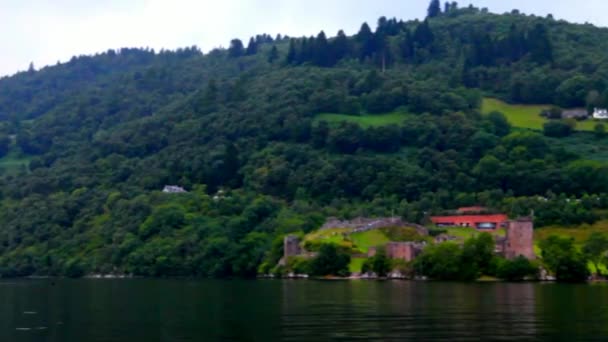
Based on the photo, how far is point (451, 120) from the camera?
527 feet

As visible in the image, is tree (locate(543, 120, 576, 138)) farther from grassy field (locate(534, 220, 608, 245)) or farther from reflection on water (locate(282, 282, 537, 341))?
reflection on water (locate(282, 282, 537, 341))

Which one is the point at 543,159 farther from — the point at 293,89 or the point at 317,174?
the point at 293,89

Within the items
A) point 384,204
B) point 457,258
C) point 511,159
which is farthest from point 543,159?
point 457,258

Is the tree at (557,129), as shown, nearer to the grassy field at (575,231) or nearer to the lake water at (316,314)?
the grassy field at (575,231)

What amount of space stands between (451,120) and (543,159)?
2065cm

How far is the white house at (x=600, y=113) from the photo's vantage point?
545ft

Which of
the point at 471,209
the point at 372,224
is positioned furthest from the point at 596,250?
the point at 471,209

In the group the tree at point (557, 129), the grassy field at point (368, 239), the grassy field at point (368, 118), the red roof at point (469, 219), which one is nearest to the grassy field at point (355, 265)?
the grassy field at point (368, 239)

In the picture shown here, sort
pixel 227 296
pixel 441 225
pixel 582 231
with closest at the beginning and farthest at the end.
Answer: pixel 227 296, pixel 582 231, pixel 441 225

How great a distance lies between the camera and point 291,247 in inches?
4631

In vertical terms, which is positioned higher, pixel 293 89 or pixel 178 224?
pixel 293 89

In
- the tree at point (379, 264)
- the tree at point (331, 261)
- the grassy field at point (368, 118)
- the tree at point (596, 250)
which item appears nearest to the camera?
the tree at point (596, 250)

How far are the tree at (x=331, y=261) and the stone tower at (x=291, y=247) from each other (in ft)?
24.1

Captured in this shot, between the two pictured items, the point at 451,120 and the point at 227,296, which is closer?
the point at 227,296
